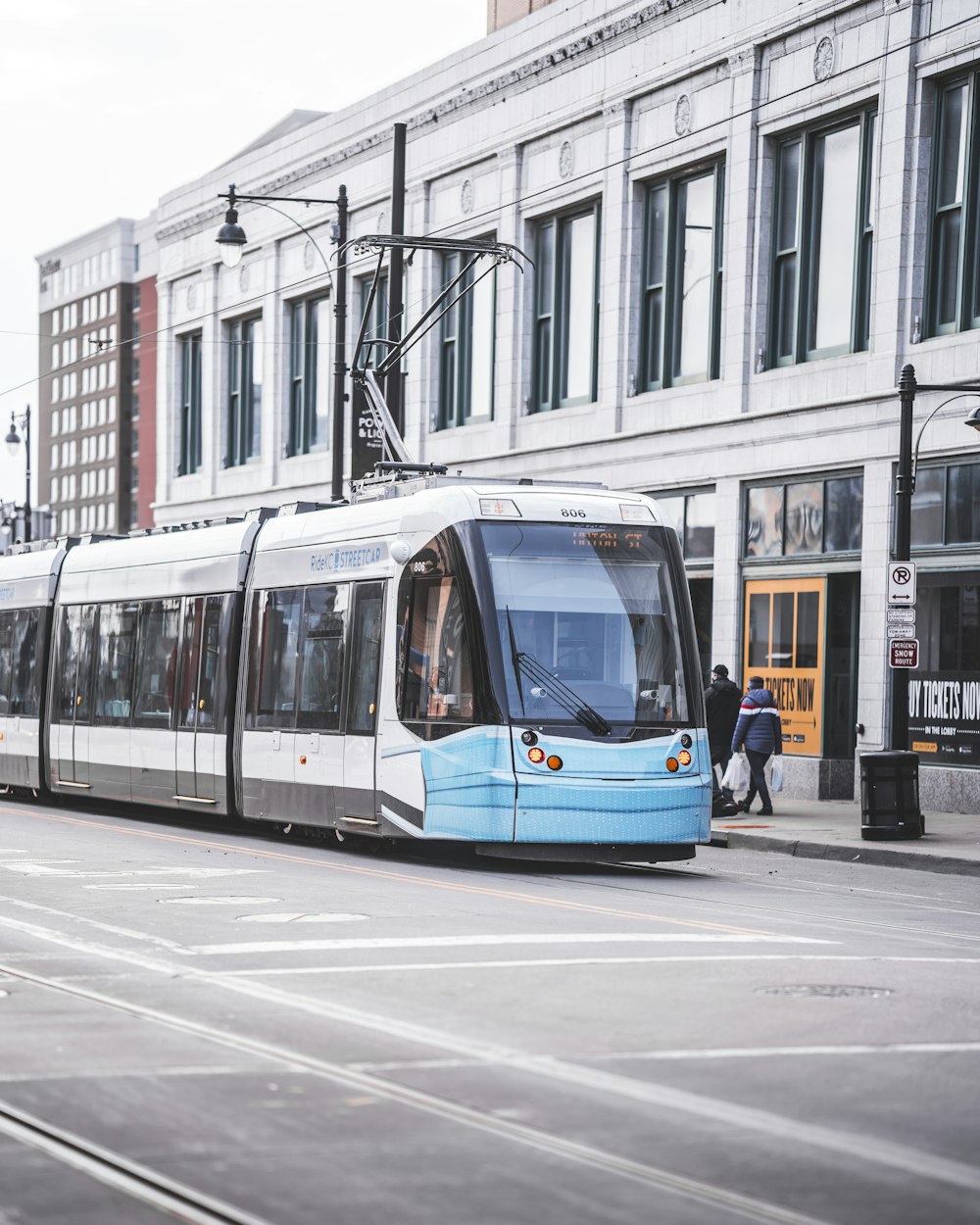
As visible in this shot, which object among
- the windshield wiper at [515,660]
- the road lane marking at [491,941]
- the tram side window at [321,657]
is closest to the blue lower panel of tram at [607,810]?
the windshield wiper at [515,660]

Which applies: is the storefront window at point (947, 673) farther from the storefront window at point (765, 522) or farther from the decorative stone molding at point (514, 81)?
the decorative stone molding at point (514, 81)

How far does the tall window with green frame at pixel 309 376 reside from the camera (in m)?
41.0

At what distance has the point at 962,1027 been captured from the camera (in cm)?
A: 853

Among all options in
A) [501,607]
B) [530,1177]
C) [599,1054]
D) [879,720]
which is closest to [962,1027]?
[599,1054]

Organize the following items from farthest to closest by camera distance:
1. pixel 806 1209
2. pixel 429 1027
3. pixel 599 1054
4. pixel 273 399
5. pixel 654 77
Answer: pixel 273 399 < pixel 654 77 < pixel 429 1027 < pixel 599 1054 < pixel 806 1209

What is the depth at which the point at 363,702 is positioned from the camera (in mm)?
17641

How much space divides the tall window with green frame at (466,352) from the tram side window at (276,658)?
53.6 feet

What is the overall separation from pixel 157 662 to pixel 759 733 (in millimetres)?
7529

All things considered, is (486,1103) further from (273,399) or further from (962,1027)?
(273,399)

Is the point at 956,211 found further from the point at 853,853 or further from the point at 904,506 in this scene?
the point at 853,853

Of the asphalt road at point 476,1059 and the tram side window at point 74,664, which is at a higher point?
the tram side window at point 74,664

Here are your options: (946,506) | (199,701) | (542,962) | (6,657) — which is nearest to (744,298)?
(946,506)

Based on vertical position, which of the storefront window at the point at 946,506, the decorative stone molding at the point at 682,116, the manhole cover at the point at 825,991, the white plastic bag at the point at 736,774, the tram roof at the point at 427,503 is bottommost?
the manhole cover at the point at 825,991

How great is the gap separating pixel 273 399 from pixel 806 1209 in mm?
37923
